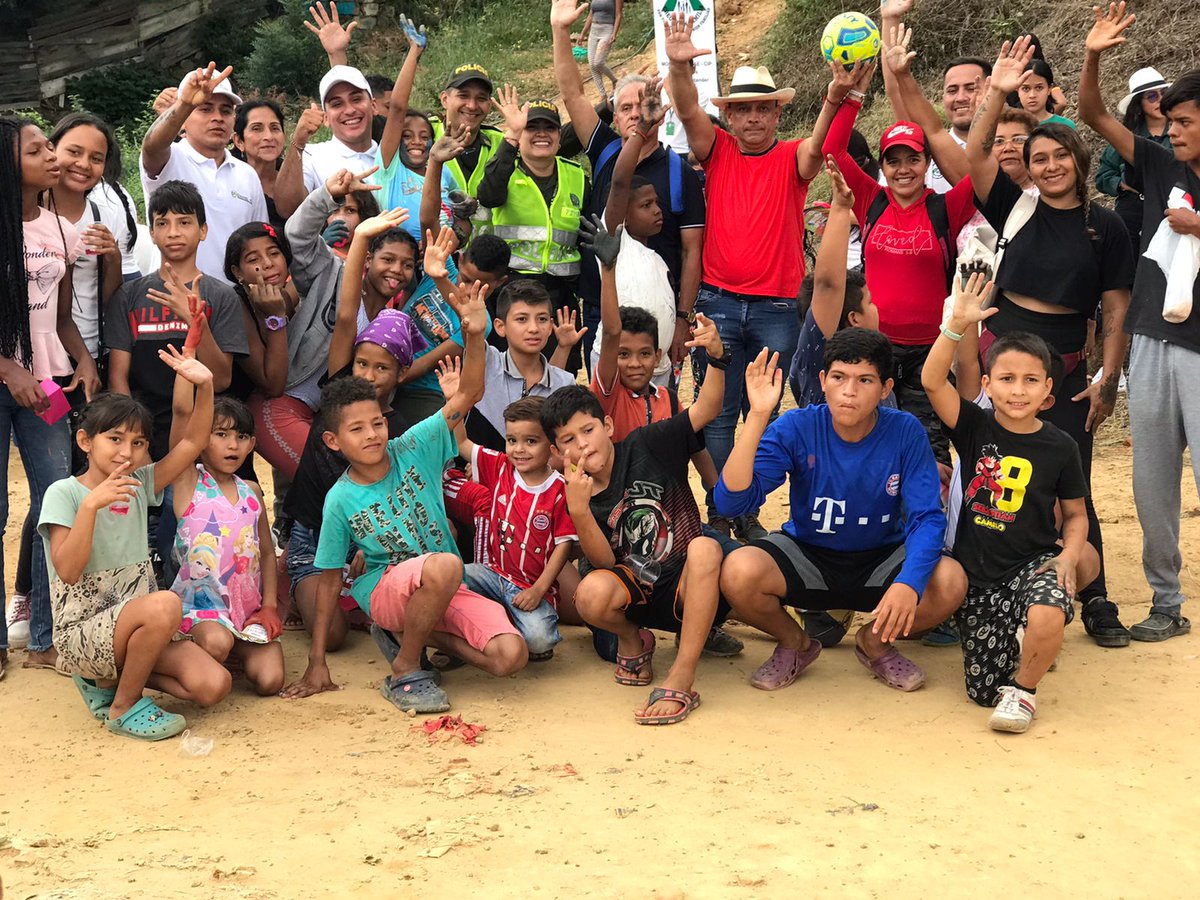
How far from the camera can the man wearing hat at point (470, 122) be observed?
6398 mm

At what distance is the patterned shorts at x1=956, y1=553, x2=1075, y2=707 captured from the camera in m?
4.67

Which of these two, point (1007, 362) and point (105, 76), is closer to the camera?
point (1007, 362)

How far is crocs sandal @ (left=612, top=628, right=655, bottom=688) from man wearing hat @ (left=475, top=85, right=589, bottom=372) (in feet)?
5.90

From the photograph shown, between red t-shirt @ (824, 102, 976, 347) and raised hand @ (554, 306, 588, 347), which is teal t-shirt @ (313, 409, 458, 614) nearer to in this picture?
raised hand @ (554, 306, 588, 347)

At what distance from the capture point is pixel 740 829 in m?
3.83

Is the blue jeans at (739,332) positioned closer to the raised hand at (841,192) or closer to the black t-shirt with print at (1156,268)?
the raised hand at (841,192)

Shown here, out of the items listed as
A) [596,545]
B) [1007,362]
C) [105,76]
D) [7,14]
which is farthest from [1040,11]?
[7,14]

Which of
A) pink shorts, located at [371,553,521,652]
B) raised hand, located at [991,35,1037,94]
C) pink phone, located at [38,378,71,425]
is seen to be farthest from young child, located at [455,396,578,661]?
raised hand, located at [991,35,1037,94]

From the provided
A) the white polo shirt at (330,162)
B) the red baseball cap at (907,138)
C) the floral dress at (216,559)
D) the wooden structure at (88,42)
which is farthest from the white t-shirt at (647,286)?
the wooden structure at (88,42)

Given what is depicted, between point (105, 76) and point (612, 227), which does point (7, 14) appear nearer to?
point (105, 76)

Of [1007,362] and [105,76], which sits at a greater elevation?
[105,76]

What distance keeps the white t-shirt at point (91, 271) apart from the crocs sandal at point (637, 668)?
2595 mm

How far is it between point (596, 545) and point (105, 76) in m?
18.1

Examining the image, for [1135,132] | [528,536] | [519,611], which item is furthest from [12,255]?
[1135,132]
